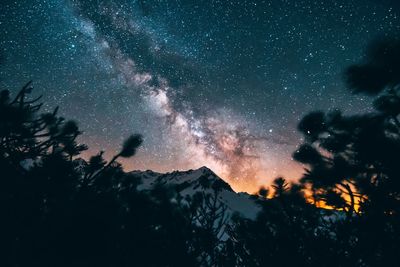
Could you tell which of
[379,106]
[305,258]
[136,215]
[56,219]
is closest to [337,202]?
[379,106]

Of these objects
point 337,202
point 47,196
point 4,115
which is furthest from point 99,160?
point 337,202

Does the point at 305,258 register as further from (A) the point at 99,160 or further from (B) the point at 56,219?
(B) the point at 56,219

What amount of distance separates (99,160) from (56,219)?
250cm

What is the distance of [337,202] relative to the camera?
24.4ft

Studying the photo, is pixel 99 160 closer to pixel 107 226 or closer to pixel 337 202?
pixel 107 226

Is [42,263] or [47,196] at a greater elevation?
[47,196]

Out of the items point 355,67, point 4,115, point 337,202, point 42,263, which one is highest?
point 355,67

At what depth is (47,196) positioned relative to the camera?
4.79 m

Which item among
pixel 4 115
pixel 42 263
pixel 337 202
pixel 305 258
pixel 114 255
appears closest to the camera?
pixel 4 115

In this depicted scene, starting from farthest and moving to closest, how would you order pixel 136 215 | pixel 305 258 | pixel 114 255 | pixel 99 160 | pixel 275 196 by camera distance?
pixel 275 196 < pixel 305 258 < pixel 136 215 < pixel 99 160 < pixel 114 255

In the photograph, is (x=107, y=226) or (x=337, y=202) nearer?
(x=107, y=226)

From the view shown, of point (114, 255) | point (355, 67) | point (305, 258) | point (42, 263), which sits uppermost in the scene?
point (355, 67)

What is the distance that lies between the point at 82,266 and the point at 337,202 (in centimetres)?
617

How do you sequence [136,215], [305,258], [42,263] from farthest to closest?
[305,258] < [136,215] < [42,263]
